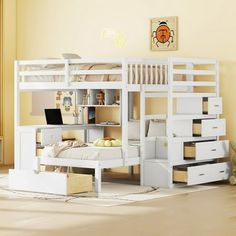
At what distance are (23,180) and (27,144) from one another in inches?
28.8

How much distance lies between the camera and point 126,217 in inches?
190

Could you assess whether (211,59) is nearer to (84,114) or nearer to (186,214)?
(84,114)

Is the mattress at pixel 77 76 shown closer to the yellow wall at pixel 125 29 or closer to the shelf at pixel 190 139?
the shelf at pixel 190 139

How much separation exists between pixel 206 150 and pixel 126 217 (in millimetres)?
2049

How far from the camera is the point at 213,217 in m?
4.83

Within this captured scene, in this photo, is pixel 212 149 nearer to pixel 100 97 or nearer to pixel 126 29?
pixel 100 97

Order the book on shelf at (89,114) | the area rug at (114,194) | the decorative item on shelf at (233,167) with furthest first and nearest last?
the book on shelf at (89,114)
the decorative item on shelf at (233,167)
the area rug at (114,194)

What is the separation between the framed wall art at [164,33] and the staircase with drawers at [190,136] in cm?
46

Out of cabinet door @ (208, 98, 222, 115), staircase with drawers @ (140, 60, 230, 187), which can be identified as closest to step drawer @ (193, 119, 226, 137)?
staircase with drawers @ (140, 60, 230, 187)

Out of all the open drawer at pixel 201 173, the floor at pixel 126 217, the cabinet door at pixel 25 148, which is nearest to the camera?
the floor at pixel 126 217

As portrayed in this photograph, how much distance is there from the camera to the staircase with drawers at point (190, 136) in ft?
21.2

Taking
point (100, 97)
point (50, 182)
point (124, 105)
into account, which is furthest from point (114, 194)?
point (100, 97)

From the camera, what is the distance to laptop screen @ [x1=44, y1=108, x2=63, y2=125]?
304 inches

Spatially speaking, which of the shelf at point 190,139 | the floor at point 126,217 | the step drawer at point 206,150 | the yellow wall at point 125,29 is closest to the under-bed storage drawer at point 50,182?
the floor at point 126,217
